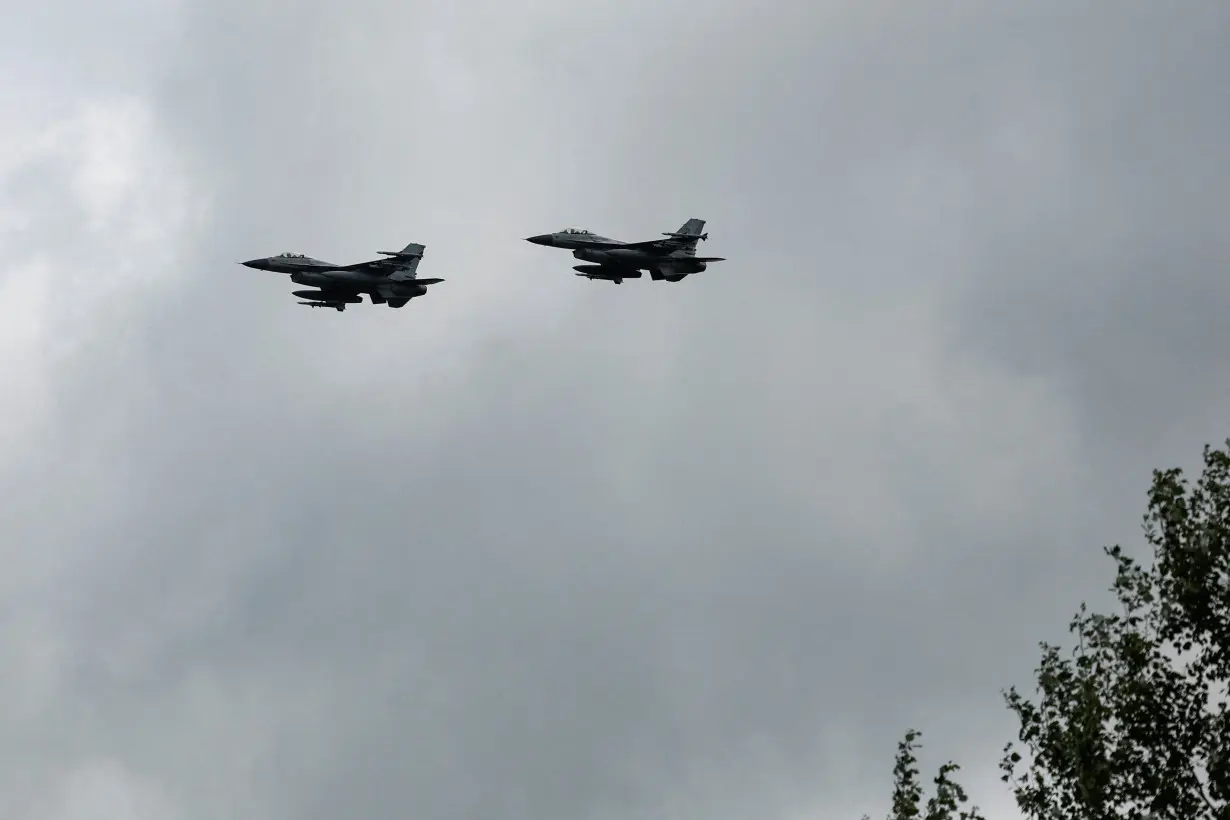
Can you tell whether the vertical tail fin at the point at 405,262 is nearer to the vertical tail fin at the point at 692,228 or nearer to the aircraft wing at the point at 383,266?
the aircraft wing at the point at 383,266

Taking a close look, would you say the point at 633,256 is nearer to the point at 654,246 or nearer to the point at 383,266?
the point at 654,246

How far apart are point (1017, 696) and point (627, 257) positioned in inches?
3475

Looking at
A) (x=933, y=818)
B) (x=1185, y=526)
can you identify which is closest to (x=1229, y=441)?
(x=1185, y=526)

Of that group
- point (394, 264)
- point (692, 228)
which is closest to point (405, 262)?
point (394, 264)

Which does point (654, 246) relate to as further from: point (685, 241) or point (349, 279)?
point (349, 279)

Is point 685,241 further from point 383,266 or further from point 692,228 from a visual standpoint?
point 383,266

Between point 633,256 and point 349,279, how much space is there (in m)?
27.5

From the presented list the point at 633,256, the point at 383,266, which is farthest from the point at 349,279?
the point at 633,256

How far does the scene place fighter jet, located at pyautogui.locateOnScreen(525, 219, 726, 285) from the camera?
5438 inches

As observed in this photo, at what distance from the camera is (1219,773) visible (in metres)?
50.8

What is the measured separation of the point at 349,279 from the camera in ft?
480

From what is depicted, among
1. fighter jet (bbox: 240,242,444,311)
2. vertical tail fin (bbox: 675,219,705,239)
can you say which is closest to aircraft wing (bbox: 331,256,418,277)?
fighter jet (bbox: 240,242,444,311)

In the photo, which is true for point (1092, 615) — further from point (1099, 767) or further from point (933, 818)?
point (933, 818)

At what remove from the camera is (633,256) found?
454 feet
